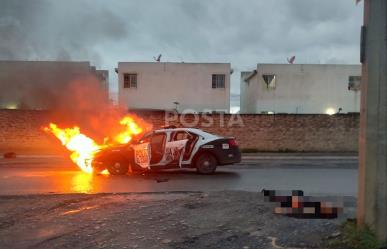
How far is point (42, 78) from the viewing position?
684 inches

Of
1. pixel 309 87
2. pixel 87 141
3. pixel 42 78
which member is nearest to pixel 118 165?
pixel 87 141

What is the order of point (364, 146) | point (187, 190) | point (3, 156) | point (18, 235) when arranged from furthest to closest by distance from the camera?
1. point (3, 156)
2. point (187, 190)
3. point (18, 235)
4. point (364, 146)

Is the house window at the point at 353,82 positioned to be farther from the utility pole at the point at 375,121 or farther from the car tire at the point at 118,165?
the utility pole at the point at 375,121

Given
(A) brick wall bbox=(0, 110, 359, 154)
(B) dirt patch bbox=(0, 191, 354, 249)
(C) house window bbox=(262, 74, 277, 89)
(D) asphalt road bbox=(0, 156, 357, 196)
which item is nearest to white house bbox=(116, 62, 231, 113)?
(C) house window bbox=(262, 74, 277, 89)

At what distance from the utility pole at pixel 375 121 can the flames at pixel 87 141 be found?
9297 mm

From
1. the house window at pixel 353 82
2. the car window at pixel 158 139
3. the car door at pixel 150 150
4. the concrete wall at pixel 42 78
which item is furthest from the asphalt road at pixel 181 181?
the house window at pixel 353 82

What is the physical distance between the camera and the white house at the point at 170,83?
32688 millimetres

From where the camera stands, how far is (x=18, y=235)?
5.80m

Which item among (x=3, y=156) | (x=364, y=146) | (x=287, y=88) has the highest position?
(x=287, y=88)

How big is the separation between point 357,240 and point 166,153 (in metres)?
8.09

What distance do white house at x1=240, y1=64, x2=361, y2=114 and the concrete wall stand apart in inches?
694

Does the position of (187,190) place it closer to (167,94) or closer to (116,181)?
(116,181)

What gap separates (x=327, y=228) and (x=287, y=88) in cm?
2821

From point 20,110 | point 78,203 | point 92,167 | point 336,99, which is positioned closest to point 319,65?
point 336,99
